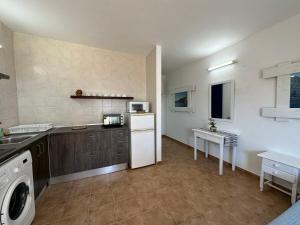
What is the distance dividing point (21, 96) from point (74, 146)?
1.46 meters

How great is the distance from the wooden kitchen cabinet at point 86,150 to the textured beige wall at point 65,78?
2.34 ft

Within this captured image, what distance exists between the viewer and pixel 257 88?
7.89ft

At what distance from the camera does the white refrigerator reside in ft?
9.20

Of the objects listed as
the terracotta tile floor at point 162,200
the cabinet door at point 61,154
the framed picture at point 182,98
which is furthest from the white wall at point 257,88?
the cabinet door at point 61,154

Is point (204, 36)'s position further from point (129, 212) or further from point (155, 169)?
point (129, 212)

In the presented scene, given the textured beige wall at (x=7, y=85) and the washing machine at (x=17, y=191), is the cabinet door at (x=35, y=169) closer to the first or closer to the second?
the washing machine at (x=17, y=191)

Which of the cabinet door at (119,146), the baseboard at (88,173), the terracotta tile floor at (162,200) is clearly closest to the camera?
the terracotta tile floor at (162,200)

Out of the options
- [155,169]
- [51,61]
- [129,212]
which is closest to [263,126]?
[155,169]

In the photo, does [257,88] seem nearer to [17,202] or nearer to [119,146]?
[119,146]

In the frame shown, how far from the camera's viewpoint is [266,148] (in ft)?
7.57

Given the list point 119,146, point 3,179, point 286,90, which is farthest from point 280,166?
point 3,179

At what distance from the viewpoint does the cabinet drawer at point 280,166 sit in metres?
1.71

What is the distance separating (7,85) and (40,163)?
149cm

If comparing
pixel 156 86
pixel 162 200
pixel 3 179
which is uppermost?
pixel 156 86
